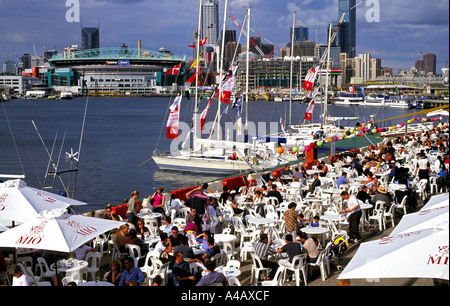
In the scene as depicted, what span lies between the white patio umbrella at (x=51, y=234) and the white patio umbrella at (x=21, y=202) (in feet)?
4.18

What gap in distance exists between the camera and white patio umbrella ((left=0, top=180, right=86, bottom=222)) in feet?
29.9

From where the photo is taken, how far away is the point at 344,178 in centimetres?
1504

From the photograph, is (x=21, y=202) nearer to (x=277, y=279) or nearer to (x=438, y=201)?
(x=277, y=279)

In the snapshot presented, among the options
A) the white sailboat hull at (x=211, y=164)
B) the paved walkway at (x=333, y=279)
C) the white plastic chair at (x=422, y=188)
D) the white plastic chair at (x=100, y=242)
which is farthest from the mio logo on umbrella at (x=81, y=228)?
the white sailboat hull at (x=211, y=164)

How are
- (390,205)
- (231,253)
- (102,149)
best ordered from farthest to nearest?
(102,149), (390,205), (231,253)

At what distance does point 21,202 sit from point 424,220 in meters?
6.23

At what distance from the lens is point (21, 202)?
368 inches

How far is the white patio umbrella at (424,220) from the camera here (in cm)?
655

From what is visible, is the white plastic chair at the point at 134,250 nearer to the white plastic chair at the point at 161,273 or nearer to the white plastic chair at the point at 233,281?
the white plastic chair at the point at 161,273

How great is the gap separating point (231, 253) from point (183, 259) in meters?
1.63

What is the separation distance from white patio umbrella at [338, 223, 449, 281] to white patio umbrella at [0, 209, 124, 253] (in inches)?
144

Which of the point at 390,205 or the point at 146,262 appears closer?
the point at 146,262
